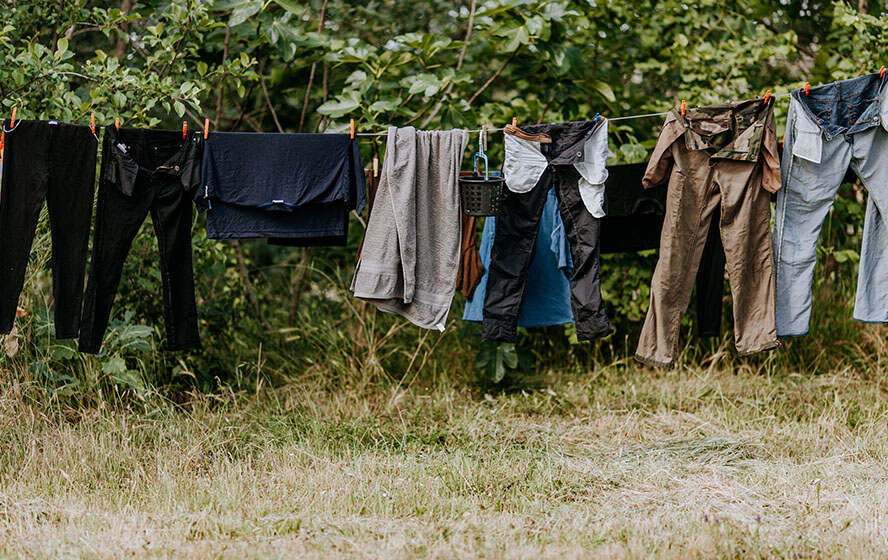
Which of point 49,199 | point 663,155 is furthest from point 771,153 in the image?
point 49,199

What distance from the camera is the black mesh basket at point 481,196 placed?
3744 mm

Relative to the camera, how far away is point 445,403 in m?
4.79

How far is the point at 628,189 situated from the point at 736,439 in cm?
141

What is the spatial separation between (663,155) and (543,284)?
0.89 m

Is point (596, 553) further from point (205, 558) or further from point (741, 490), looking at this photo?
point (205, 558)

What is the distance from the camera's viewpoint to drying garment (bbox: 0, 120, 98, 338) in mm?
3584

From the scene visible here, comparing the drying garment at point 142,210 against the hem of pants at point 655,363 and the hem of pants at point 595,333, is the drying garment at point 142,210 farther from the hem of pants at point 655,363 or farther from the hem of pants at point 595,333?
the hem of pants at point 655,363

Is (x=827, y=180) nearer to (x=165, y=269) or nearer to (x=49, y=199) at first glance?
(x=165, y=269)

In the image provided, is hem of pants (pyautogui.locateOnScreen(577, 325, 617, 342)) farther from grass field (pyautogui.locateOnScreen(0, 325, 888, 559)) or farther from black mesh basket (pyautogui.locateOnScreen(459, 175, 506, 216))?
black mesh basket (pyautogui.locateOnScreen(459, 175, 506, 216))

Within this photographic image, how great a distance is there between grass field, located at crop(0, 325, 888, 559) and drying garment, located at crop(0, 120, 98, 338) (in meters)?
0.72

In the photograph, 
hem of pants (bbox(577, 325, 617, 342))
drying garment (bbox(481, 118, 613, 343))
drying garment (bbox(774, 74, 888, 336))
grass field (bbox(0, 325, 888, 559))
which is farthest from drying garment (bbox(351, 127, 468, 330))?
drying garment (bbox(774, 74, 888, 336))

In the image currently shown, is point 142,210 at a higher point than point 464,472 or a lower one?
higher

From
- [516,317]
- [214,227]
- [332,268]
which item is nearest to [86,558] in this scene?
[214,227]

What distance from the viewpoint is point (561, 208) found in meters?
3.92
